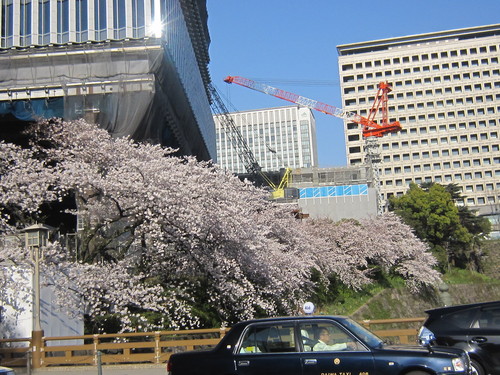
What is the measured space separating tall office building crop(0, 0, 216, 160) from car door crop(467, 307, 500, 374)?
1078 inches

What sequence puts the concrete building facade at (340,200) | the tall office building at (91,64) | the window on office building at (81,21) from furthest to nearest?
the concrete building facade at (340,200) → the window on office building at (81,21) → the tall office building at (91,64)

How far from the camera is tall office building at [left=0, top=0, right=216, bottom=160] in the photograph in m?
36.2

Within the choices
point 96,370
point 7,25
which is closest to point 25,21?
point 7,25

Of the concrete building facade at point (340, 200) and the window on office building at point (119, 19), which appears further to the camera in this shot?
the concrete building facade at point (340, 200)

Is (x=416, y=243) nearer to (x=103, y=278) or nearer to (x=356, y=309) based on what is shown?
(x=356, y=309)

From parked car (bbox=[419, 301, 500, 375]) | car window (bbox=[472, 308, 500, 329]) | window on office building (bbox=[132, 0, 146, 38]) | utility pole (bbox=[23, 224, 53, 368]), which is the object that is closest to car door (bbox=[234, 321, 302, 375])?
parked car (bbox=[419, 301, 500, 375])

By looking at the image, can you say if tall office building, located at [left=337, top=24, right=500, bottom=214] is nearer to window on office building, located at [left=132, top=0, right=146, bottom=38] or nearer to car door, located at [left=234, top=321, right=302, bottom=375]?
window on office building, located at [left=132, top=0, right=146, bottom=38]

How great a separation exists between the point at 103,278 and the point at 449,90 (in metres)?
102

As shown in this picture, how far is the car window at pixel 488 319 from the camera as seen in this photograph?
11.1 meters

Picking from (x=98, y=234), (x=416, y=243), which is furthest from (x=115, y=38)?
(x=416, y=243)

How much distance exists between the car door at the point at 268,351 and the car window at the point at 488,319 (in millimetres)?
4011

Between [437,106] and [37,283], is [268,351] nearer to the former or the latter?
[37,283]

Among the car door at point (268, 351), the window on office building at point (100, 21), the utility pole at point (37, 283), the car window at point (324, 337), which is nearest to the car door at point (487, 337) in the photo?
the car window at point (324, 337)

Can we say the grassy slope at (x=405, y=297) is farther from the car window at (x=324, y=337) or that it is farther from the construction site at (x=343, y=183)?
the car window at (x=324, y=337)
